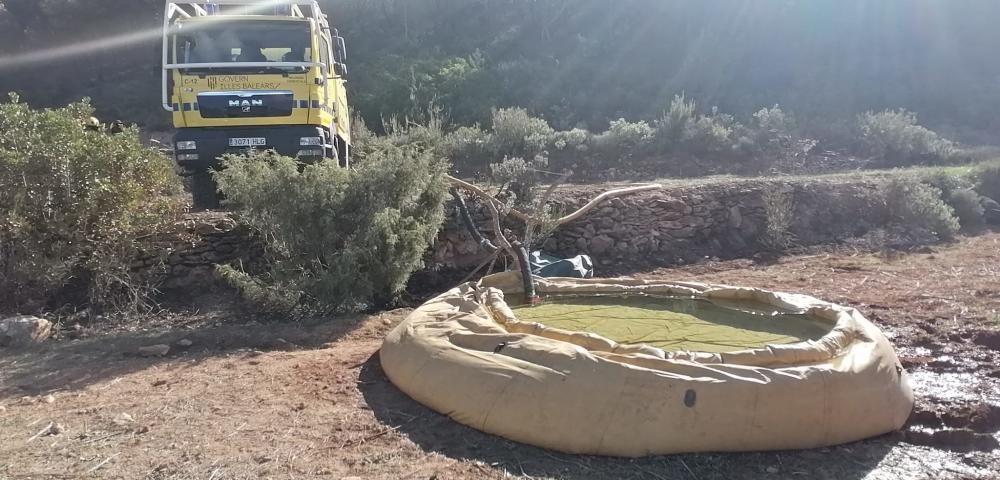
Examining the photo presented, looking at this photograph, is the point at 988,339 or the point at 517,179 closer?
Answer: the point at 988,339

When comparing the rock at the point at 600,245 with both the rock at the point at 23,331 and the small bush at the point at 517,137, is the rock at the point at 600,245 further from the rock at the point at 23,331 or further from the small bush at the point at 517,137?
the rock at the point at 23,331

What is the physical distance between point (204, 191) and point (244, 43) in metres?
1.83

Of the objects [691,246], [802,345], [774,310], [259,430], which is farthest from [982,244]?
[259,430]

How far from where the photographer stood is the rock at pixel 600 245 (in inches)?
352

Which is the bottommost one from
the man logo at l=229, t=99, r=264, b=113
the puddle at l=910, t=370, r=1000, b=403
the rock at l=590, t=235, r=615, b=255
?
the puddle at l=910, t=370, r=1000, b=403

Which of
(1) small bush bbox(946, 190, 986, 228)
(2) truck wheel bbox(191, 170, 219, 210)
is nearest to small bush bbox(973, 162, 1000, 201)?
(1) small bush bbox(946, 190, 986, 228)

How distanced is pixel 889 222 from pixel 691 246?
332cm

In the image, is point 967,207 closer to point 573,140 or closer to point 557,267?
point 573,140

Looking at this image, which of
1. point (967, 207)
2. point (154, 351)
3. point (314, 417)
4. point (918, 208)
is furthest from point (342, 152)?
point (967, 207)

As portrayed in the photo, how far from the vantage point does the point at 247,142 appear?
8125mm

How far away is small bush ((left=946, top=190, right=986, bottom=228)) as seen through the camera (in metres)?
11.0

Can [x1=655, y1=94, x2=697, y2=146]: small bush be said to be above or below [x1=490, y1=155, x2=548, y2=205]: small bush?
Result: above

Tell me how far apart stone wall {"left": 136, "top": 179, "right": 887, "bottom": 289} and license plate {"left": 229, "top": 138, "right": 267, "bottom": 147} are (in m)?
0.84

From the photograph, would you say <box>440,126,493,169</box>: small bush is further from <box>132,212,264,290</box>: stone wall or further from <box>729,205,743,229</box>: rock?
<box>132,212,264,290</box>: stone wall
